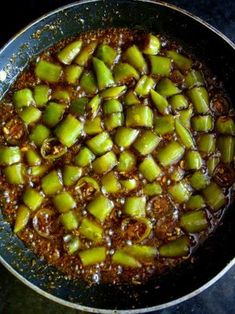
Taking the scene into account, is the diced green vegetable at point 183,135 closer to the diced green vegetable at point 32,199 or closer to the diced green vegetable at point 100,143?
the diced green vegetable at point 100,143

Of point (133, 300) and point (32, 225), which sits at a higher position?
point (32, 225)

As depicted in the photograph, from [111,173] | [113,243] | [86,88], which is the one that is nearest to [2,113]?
[86,88]

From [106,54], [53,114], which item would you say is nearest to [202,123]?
[106,54]

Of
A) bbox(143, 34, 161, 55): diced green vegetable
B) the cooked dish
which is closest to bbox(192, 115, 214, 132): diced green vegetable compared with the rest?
the cooked dish

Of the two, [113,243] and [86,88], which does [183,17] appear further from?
[113,243]

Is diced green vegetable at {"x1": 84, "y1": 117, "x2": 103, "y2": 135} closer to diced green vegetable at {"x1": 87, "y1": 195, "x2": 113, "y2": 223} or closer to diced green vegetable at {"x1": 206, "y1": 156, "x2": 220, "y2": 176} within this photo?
diced green vegetable at {"x1": 87, "y1": 195, "x2": 113, "y2": 223}
